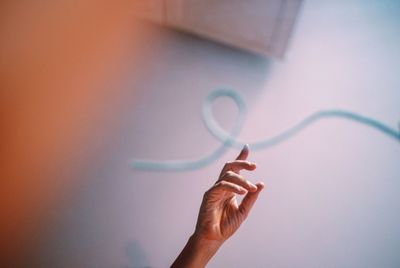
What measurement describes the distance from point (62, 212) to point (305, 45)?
1.13 meters

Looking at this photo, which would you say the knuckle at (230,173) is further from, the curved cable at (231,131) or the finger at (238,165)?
the curved cable at (231,131)

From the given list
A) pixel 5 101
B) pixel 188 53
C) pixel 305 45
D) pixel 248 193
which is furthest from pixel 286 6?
pixel 5 101

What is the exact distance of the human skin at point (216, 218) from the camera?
0.60 m

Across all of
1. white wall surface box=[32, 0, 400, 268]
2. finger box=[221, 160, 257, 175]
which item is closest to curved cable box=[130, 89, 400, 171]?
white wall surface box=[32, 0, 400, 268]

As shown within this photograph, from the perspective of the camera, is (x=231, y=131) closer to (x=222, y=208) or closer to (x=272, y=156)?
(x=272, y=156)

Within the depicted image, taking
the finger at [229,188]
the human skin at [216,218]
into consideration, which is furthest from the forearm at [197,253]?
the finger at [229,188]

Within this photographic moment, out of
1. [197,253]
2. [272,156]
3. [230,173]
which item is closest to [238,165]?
[230,173]

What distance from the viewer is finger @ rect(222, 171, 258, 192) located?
23.3 inches

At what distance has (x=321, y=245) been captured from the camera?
3.18ft

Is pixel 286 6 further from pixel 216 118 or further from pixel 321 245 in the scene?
pixel 321 245

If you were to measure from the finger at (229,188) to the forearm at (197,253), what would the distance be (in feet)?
0.41

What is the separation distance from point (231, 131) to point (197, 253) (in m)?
0.57

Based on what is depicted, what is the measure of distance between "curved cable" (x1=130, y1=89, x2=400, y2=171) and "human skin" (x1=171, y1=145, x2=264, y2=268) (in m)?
0.41

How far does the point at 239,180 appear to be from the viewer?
0.60m
